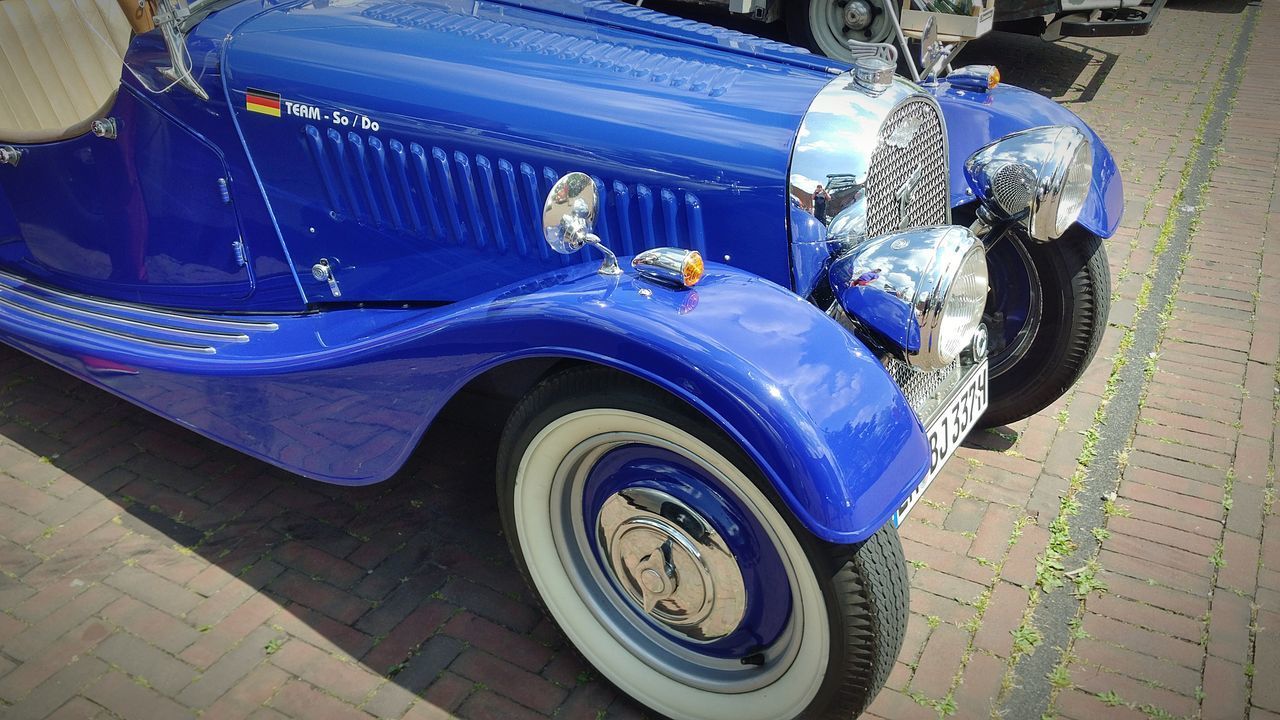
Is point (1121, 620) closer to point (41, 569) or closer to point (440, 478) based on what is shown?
point (440, 478)

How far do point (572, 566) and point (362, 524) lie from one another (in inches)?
34.4

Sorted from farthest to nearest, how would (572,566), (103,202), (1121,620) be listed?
1. (103,202)
2. (1121,620)
3. (572,566)

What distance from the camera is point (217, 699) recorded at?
7.88 feet

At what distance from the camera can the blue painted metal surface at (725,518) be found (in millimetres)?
2105

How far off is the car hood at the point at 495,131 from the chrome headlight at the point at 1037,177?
565 mm

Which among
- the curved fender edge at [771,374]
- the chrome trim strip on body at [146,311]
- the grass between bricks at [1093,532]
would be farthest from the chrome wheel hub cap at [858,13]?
the curved fender edge at [771,374]

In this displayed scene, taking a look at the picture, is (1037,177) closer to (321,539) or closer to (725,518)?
(725,518)

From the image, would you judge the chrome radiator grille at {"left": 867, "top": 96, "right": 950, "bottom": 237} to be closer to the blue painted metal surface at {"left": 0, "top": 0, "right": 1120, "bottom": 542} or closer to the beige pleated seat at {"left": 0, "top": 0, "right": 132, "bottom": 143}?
the blue painted metal surface at {"left": 0, "top": 0, "right": 1120, "bottom": 542}

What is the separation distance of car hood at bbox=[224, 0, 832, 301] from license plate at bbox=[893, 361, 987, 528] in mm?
572

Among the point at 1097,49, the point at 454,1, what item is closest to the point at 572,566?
the point at 454,1

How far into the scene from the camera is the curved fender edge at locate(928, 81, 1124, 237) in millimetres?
2967

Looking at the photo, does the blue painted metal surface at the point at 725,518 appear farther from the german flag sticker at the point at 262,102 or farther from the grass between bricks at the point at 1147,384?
the german flag sticker at the point at 262,102

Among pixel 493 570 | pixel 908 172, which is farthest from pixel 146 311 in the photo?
pixel 908 172

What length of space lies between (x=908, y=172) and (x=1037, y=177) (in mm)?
373
